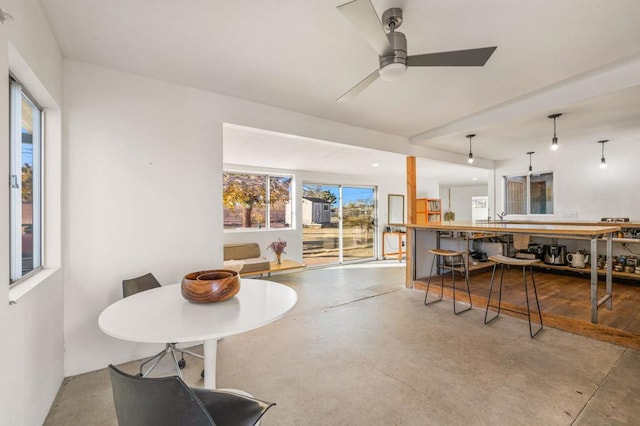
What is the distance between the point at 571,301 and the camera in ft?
11.5

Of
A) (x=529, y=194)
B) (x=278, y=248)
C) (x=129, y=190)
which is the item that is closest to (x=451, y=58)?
(x=129, y=190)

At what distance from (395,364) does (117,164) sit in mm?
2791

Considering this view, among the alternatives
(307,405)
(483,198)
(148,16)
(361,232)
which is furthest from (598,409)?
(483,198)

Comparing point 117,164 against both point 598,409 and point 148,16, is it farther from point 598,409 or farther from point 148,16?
point 598,409

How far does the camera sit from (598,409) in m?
1.79

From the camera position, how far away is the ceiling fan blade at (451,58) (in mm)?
1693

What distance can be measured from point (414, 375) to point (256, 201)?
4668mm

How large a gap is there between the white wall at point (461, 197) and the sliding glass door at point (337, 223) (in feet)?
13.9

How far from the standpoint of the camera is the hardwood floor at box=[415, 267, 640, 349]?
2732mm

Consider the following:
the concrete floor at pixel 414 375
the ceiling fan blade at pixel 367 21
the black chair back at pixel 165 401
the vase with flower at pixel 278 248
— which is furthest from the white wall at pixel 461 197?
the black chair back at pixel 165 401

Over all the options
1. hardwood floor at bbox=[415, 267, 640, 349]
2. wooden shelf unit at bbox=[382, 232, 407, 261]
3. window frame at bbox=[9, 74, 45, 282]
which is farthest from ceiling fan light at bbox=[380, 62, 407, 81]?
wooden shelf unit at bbox=[382, 232, 407, 261]

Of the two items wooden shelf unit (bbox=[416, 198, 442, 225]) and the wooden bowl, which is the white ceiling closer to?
the wooden bowl

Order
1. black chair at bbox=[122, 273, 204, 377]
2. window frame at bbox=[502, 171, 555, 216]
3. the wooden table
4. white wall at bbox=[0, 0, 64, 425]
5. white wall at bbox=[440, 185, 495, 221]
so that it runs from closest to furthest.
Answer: white wall at bbox=[0, 0, 64, 425] < black chair at bbox=[122, 273, 204, 377] < the wooden table < window frame at bbox=[502, 171, 555, 216] < white wall at bbox=[440, 185, 495, 221]

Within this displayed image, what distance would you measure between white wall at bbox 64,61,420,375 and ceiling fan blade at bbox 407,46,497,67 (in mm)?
1901
